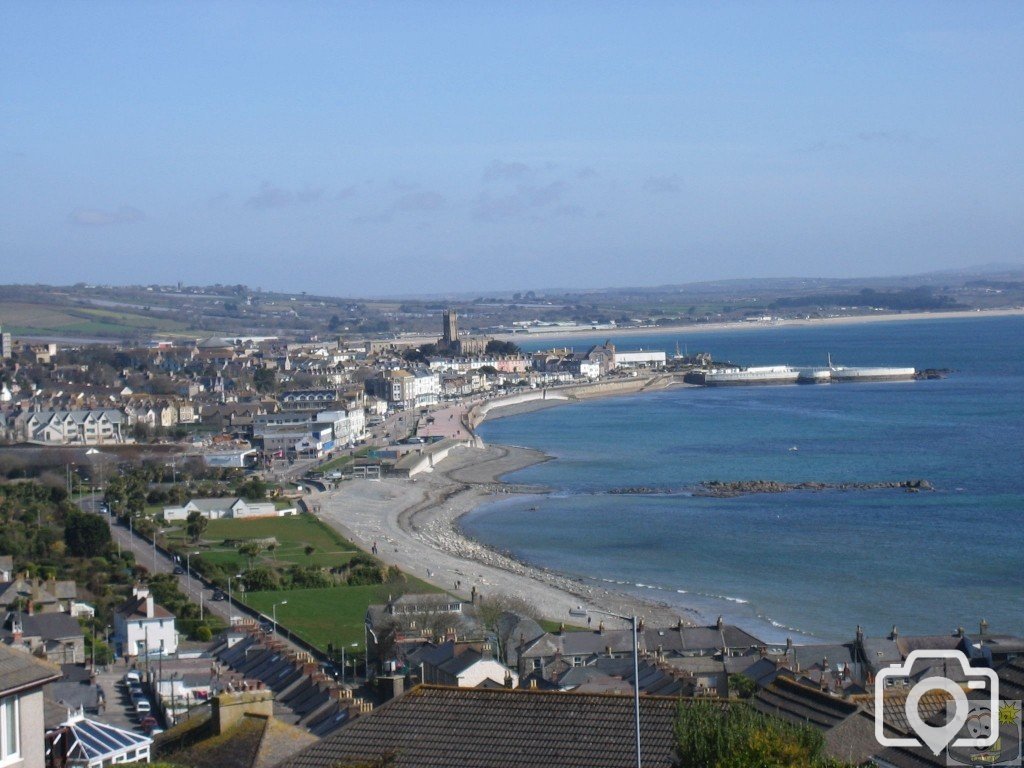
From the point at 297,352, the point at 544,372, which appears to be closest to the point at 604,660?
the point at 544,372

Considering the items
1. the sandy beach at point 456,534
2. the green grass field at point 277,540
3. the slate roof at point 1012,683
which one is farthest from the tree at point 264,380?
the slate roof at point 1012,683

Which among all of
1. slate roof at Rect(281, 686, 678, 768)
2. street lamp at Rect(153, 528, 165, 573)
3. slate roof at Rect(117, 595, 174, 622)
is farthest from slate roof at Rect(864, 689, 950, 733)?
street lamp at Rect(153, 528, 165, 573)

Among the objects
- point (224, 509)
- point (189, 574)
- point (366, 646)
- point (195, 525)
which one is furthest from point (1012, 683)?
point (224, 509)

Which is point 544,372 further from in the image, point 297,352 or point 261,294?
point 261,294

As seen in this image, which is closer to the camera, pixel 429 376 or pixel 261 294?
pixel 429 376

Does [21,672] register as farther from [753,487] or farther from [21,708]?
[753,487]

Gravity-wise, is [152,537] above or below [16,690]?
below

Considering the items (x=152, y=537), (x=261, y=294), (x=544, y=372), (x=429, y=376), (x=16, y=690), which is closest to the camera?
(x=16, y=690)
